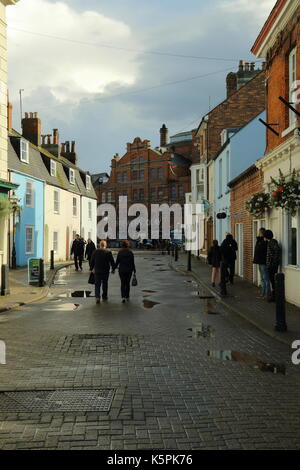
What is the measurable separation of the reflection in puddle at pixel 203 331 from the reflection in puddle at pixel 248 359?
1186mm

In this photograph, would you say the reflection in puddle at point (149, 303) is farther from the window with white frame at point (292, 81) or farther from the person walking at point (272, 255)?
the window with white frame at point (292, 81)

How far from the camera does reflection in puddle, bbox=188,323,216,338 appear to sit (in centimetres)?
859

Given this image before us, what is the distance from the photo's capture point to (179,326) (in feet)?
31.0

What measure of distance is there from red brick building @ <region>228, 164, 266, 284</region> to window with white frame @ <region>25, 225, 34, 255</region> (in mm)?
13568

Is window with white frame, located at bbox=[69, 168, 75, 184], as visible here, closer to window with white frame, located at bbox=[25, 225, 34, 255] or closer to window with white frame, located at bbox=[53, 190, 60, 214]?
window with white frame, located at bbox=[53, 190, 60, 214]

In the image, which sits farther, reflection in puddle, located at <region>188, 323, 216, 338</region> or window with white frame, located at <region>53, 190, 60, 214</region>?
window with white frame, located at <region>53, 190, 60, 214</region>

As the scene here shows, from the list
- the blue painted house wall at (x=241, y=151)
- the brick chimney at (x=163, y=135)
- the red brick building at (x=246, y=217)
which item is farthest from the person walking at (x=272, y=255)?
the brick chimney at (x=163, y=135)

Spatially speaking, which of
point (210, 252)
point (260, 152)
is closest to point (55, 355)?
point (210, 252)

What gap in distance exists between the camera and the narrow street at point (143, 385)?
4113 millimetres

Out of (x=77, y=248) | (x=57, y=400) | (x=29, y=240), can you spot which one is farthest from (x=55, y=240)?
(x=57, y=400)

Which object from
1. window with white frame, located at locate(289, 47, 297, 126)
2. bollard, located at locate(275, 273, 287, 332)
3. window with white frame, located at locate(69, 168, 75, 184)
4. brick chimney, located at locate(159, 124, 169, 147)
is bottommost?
bollard, located at locate(275, 273, 287, 332)

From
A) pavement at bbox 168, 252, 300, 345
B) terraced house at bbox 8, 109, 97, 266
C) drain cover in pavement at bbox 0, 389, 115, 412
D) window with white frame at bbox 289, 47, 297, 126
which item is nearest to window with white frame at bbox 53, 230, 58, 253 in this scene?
terraced house at bbox 8, 109, 97, 266
